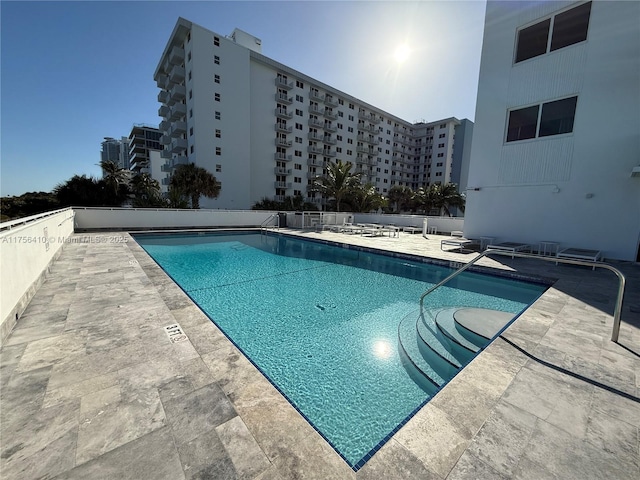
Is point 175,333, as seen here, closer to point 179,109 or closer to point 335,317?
point 335,317

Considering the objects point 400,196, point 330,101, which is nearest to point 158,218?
point 400,196

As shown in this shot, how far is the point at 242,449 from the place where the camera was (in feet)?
5.35

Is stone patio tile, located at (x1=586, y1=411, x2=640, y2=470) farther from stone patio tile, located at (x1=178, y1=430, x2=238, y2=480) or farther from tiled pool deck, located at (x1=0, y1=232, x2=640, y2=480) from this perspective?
stone patio tile, located at (x1=178, y1=430, x2=238, y2=480)

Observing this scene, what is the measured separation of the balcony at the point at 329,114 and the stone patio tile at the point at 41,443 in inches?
1616

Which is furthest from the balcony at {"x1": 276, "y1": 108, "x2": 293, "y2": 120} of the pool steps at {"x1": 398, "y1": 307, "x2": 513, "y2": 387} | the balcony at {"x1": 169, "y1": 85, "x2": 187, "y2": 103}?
the pool steps at {"x1": 398, "y1": 307, "x2": 513, "y2": 387}

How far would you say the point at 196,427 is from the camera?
1799 millimetres

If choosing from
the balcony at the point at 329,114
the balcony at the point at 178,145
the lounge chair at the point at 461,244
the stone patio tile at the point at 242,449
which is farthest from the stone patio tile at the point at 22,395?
the balcony at the point at 329,114

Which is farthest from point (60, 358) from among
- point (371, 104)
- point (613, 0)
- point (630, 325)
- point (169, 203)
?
point (371, 104)

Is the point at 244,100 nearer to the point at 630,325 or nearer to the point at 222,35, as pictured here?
the point at 222,35

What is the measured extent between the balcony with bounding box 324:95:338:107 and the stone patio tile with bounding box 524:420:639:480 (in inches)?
1649

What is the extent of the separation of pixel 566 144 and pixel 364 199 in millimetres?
17675

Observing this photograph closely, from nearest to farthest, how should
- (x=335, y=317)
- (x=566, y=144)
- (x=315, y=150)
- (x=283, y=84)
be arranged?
(x=335, y=317) < (x=566, y=144) < (x=283, y=84) < (x=315, y=150)

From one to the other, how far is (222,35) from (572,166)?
33.1 metres

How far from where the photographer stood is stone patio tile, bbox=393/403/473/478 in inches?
61.6
